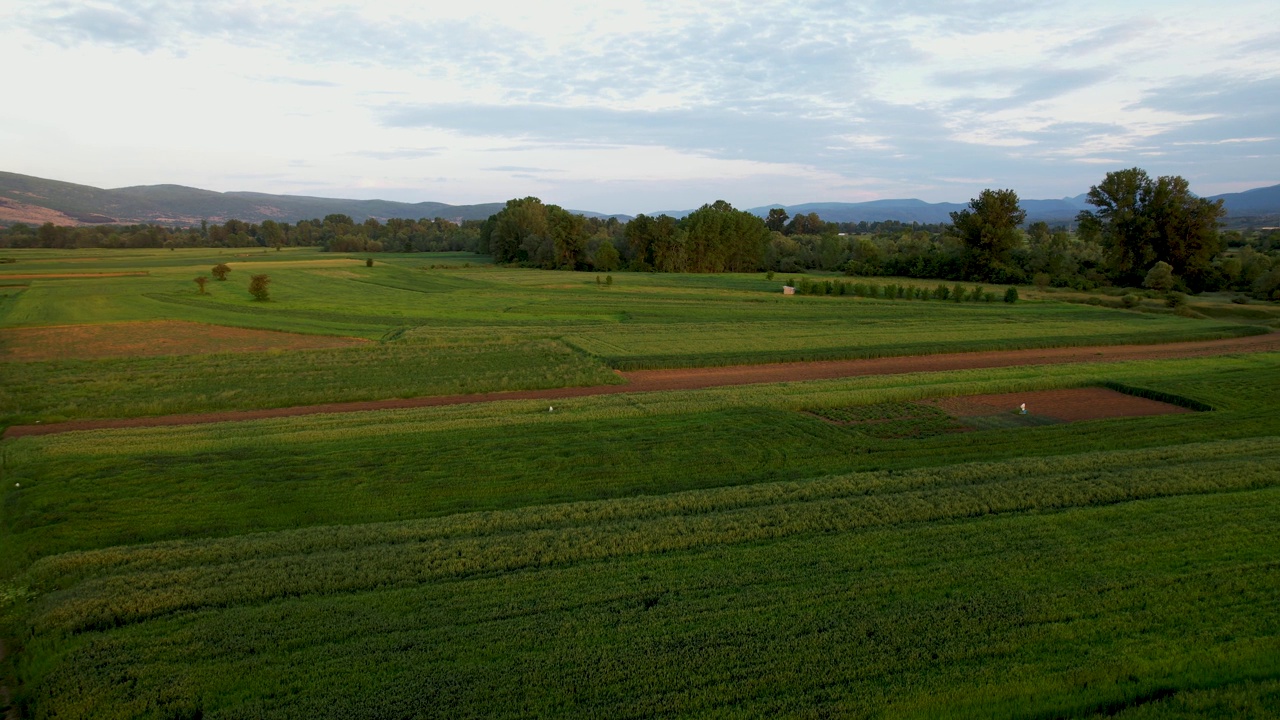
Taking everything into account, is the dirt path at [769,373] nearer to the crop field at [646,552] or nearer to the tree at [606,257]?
the crop field at [646,552]

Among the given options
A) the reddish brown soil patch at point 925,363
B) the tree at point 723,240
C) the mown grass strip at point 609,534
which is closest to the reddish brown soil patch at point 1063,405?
the reddish brown soil patch at point 925,363

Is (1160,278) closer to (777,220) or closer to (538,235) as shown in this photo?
(538,235)

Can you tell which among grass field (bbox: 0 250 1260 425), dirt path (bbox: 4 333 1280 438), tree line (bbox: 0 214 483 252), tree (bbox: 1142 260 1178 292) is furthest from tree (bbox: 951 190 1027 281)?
tree line (bbox: 0 214 483 252)

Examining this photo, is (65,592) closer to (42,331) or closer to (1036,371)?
(1036,371)

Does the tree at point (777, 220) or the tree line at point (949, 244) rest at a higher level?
the tree at point (777, 220)

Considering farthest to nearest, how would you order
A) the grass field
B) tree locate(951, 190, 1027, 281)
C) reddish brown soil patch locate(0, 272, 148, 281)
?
tree locate(951, 190, 1027, 281), reddish brown soil patch locate(0, 272, 148, 281), the grass field

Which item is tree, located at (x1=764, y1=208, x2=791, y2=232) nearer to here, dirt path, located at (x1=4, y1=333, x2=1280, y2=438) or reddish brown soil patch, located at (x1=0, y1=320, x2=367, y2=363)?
dirt path, located at (x1=4, y1=333, x2=1280, y2=438)

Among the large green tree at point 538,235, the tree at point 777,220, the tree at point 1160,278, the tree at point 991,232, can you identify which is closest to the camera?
the tree at point 1160,278
